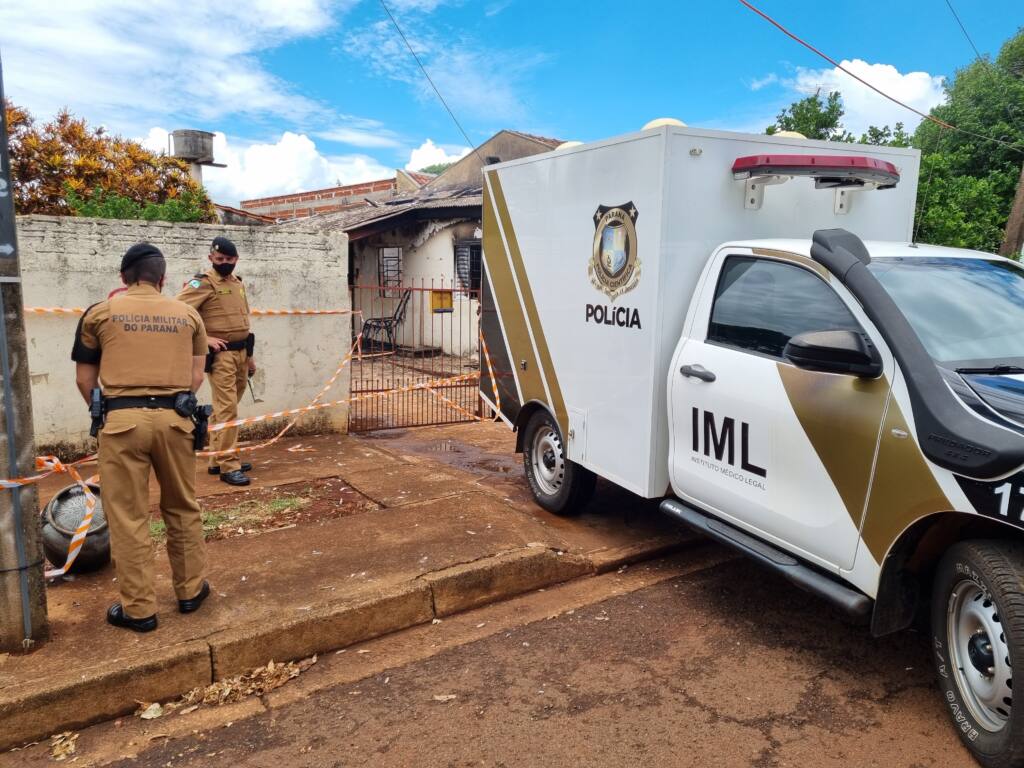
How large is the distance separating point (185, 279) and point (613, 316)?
451cm

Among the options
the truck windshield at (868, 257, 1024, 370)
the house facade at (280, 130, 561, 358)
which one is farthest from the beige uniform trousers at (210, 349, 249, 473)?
the house facade at (280, 130, 561, 358)

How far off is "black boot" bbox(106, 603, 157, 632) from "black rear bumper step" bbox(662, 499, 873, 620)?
9.22 feet

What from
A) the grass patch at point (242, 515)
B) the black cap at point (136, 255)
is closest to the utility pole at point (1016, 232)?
the grass patch at point (242, 515)

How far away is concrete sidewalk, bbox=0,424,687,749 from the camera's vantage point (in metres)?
3.39

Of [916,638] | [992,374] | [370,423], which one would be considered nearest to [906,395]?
[992,374]

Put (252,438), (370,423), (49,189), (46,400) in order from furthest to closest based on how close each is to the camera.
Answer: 1. (49,189)
2. (370,423)
3. (252,438)
4. (46,400)

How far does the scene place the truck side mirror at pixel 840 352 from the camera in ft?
10.5

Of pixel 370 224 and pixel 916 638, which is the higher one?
pixel 370 224

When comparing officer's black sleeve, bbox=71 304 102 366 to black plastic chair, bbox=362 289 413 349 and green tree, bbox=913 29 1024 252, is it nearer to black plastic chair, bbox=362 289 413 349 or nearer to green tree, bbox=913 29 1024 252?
green tree, bbox=913 29 1024 252

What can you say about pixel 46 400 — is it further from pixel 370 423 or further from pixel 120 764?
pixel 120 764

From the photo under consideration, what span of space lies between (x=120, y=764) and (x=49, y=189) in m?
16.6

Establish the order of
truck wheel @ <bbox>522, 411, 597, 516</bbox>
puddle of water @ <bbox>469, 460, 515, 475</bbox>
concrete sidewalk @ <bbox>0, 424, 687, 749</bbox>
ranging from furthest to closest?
puddle of water @ <bbox>469, 460, 515, 475</bbox> < truck wheel @ <bbox>522, 411, 597, 516</bbox> < concrete sidewalk @ <bbox>0, 424, 687, 749</bbox>

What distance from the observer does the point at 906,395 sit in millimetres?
3078

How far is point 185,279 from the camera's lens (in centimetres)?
729
